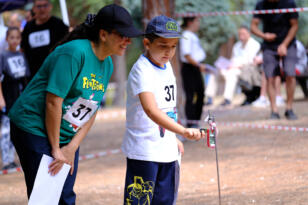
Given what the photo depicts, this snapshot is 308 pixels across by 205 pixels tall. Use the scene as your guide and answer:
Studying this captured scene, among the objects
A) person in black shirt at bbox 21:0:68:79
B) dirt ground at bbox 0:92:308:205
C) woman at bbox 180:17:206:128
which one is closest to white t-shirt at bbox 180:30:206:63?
woman at bbox 180:17:206:128

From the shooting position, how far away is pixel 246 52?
1211 centimetres

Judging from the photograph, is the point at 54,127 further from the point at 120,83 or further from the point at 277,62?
the point at 120,83

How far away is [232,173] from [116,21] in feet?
10.4

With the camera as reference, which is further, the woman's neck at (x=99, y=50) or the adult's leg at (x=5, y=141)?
the adult's leg at (x=5, y=141)

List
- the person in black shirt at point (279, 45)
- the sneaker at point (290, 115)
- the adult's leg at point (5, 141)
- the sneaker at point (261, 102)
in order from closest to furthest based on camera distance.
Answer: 1. the adult's leg at point (5, 141)
2. the person in black shirt at point (279, 45)
3. the sneaker at point (290, 115)
4. the sneaker at point (261, 102)

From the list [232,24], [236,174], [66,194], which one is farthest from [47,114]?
[232,24]

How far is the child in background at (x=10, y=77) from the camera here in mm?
6754

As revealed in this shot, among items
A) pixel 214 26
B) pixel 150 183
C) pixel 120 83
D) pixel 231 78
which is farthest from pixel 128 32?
pixel 214 26

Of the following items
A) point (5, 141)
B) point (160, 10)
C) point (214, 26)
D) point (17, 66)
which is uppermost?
point (160, 10)

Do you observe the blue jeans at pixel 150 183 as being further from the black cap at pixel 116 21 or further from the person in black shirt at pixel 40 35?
the person in black shirt at pixel 40 35

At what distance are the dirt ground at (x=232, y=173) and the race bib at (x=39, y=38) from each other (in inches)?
66.1

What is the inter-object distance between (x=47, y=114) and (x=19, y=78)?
397 centimetres

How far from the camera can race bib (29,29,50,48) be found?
22.2 feet

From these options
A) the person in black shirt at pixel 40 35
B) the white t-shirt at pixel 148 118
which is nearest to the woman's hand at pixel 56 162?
the white t-shirt at pixel 148 118
